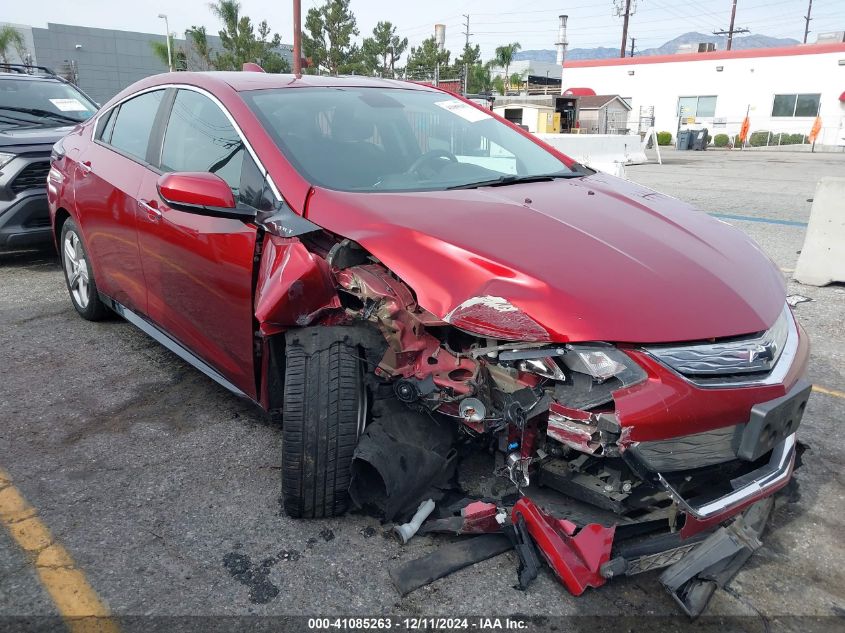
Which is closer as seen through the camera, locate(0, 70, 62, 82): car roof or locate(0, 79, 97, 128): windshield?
locate(0, 79, 97, 128): windshield

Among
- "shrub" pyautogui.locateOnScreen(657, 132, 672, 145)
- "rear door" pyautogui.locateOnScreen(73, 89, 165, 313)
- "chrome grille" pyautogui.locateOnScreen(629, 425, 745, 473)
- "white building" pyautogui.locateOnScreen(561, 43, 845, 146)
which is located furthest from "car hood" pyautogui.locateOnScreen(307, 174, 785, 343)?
"shrub" pyautogui.locateOnScreen(657, 132, 672, 145)

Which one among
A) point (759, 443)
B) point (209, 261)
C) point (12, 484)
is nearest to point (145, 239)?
point (209, 261)

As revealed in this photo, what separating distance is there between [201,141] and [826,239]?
5.53 m

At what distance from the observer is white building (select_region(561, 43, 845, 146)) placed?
122 ft

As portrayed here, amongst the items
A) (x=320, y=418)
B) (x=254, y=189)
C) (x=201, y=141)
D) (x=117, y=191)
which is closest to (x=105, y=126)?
(x=117, y=191)

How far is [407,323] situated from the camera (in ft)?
7.97

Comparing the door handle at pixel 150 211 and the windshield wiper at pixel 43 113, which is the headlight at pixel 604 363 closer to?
the door handle at pixel 150 211

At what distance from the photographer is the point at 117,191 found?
373 cm

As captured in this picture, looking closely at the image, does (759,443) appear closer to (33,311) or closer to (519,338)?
(519,338)

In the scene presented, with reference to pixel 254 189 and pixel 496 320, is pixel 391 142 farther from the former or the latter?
pixel 496 320

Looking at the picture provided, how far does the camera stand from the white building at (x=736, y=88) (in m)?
37.2

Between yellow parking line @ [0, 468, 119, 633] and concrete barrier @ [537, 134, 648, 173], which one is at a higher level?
concrete barrier @ [537, 134, 648, 173]

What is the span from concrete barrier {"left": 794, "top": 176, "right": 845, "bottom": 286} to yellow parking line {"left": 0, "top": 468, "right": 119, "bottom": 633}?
629 centimetres

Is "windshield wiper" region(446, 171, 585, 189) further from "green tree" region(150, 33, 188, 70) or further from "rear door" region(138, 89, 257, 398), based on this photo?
"green tree" region(150, 33, 188, 70)
